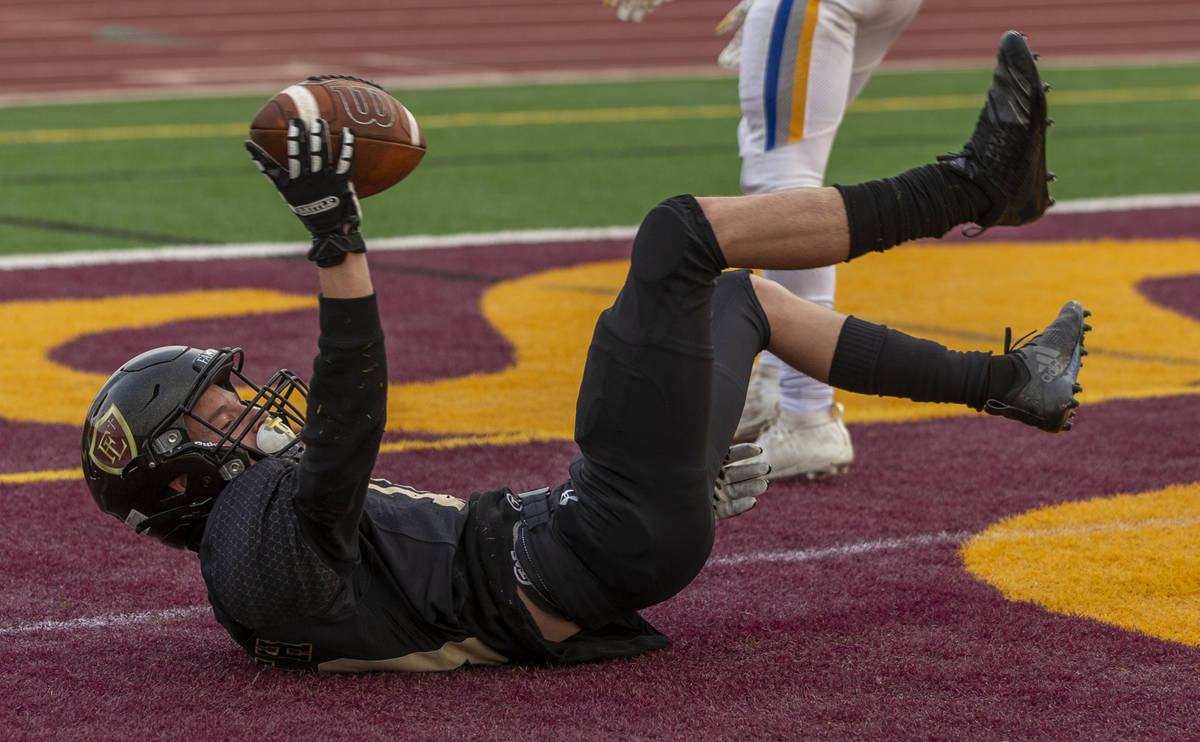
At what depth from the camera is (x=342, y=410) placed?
2.30m

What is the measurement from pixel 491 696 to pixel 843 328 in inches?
39.5

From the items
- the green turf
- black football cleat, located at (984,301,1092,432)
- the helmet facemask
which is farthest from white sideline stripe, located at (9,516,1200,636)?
the green turf

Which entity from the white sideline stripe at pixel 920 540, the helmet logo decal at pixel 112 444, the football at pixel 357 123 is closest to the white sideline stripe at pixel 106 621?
the helmet logo decal at pixel 112 444

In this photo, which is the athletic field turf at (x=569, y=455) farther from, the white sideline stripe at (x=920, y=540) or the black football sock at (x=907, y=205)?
the black football sock at (x=907, y=205)

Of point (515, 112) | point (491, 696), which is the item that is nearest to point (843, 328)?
point (491, 696)

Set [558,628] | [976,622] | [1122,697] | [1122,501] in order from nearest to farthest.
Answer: [1122,697] → [558,628] → [976,622] → [1122,501]

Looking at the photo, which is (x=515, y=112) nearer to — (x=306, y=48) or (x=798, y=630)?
(x=306, y=48)

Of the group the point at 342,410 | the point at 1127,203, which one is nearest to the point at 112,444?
the point at 342,410

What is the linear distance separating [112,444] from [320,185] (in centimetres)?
71

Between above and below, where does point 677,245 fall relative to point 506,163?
above

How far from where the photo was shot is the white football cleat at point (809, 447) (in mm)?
3873

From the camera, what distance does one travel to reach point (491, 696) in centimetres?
253

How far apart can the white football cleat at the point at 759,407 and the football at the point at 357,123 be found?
5.73 ft

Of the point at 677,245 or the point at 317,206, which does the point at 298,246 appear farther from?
the point at 317,206
